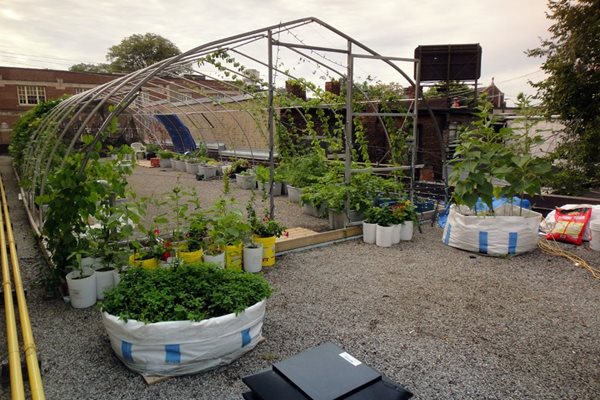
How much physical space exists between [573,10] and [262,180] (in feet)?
23.4

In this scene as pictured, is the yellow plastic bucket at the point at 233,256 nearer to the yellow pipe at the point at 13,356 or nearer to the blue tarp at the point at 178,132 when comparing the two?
the yellow pipe at the point at 13,356

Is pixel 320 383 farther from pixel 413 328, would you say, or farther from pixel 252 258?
pixel 252 258

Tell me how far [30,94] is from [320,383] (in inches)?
1195

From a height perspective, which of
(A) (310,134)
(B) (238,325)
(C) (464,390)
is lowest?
(C) (464,390)

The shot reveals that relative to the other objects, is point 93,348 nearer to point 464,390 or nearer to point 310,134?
point 464,390

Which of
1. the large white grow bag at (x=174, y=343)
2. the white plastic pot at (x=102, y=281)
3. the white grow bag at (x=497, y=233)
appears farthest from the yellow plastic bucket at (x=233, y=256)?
the white grow bag at (x=497, y=233)

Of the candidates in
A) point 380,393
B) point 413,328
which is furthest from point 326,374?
point 413,328

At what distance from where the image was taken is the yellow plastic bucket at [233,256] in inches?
178

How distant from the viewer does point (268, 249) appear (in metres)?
4.94

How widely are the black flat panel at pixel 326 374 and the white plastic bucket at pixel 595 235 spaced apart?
5.16 m

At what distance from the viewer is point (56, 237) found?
385 cm

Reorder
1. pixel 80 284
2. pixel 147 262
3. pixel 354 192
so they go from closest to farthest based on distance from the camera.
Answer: pixel 80 284
pixel 147 262
pixel 354 192

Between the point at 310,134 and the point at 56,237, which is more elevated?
the point at 310,134

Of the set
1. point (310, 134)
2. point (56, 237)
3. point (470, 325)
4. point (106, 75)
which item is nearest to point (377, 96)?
point (310, 134)
